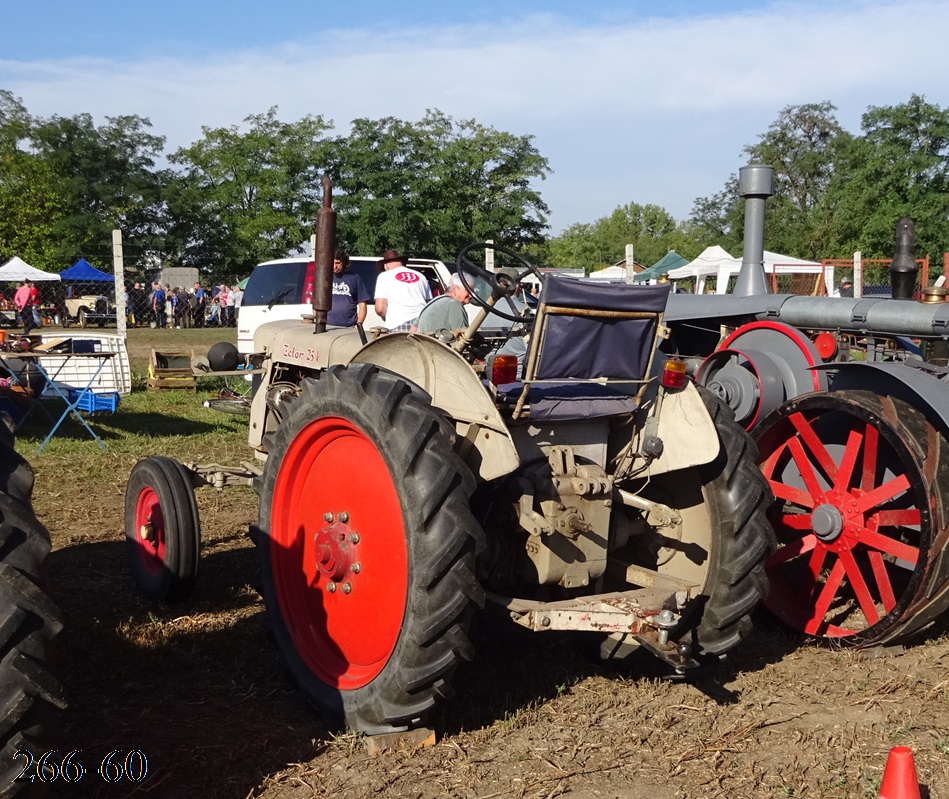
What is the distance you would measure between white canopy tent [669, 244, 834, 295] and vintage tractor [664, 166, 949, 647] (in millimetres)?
9873

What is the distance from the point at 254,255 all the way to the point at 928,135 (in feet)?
70.2

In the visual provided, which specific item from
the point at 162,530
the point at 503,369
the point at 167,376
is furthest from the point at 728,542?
the point at 167,376

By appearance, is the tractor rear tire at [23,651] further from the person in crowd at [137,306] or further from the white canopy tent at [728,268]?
the person in crowd at [137,306]

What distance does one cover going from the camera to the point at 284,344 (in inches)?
210

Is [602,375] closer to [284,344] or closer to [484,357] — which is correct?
[484,357]

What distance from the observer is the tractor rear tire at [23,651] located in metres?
2.29

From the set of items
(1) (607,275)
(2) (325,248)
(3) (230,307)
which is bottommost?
(3) (230,307)

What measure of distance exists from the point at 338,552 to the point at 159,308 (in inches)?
1053

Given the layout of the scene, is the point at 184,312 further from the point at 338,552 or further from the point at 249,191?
the point at 338,552

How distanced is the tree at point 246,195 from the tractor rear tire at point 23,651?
30.3 m

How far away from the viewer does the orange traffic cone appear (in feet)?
8.82

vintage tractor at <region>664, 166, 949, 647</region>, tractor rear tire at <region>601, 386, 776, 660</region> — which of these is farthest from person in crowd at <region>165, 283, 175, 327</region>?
tractor rear tire at <region>601, 386, 776, 660</region>

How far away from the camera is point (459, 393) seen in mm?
3432

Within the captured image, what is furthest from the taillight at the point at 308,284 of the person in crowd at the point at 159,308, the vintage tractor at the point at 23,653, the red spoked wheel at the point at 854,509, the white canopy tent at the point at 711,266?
the person in crowd at the point at 159,308
